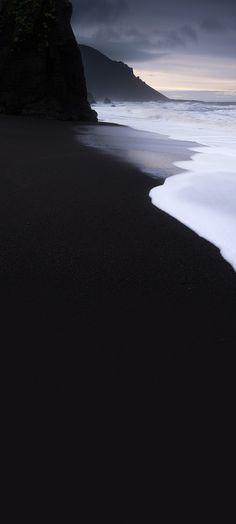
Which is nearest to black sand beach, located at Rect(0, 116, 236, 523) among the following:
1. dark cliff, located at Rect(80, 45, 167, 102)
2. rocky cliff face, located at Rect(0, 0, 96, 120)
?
rocky cliff face, located at Rect(0, 0, 96, 120)

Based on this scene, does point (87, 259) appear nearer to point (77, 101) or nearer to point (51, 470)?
point (51, 470)

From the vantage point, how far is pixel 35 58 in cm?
1983

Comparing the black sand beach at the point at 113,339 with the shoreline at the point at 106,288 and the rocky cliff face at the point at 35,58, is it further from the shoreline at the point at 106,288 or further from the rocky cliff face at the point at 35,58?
the rocky cliff face at the point at 35,58

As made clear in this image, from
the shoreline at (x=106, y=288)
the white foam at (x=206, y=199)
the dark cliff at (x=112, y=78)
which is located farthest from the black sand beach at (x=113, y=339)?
the dark cliff at (x=112, y=78)

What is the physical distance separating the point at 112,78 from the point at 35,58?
161099mm

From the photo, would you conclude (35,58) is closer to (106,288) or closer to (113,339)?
(106,288)

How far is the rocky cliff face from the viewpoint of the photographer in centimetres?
1958

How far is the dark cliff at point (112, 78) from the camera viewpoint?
162 metres

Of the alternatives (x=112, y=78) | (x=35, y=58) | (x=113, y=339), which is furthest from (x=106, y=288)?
(x=112, y=78)

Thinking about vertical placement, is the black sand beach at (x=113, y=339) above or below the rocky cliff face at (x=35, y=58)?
below

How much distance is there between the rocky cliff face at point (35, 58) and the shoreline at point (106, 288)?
1544 cm

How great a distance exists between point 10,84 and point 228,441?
20206 millimetres

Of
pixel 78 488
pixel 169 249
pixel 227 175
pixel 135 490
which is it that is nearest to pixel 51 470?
pixel 78 488

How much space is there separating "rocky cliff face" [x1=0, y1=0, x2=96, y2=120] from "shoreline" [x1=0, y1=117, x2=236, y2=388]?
15.4m
